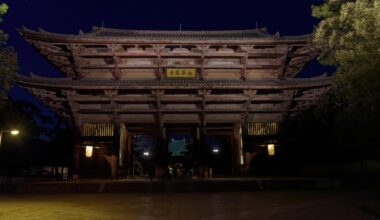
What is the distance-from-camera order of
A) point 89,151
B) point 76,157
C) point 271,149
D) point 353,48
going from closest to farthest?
point 353,48 < point 89,151 < point 271,149 < point 76,157

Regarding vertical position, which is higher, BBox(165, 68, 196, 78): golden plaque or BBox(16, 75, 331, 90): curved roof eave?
BBox(165, 68, 196, 78): golden plaque

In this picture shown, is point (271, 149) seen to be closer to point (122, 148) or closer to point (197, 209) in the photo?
point (122, 148)

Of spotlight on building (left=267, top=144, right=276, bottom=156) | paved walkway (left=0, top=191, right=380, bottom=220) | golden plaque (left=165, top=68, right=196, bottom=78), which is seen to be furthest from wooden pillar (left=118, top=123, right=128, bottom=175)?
spotlight on building (left=267, top=144, right=276, bottom=156)

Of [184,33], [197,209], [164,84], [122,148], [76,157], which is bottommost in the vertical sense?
[197,209]

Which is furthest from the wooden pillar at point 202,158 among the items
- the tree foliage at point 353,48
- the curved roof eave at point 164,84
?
the tree foliage at point 353,48

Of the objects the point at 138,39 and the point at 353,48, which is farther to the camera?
the point at 138,39

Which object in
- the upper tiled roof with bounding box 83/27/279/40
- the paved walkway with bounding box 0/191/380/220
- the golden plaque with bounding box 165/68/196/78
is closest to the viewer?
the paved walkway with bounding box 0/191/380/220

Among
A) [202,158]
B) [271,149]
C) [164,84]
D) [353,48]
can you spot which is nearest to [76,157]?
[164,84]

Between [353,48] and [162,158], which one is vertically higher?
[353,48]

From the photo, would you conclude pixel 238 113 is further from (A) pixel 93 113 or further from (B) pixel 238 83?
(A) pixel 93 113

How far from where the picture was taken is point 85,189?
782 inches

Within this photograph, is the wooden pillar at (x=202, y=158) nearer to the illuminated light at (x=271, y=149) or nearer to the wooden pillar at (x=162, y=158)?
the wooden pillar at (x=162, y=158)

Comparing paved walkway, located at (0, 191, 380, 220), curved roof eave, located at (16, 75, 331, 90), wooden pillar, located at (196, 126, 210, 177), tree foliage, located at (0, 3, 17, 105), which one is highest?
curved roof eave, located at (16, 75, 331, 90)

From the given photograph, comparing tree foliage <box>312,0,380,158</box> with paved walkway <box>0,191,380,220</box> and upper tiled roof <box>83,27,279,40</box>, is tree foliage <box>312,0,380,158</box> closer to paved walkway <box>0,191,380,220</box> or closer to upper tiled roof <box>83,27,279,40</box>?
paved walkway <box>0,191,380,220</box>
